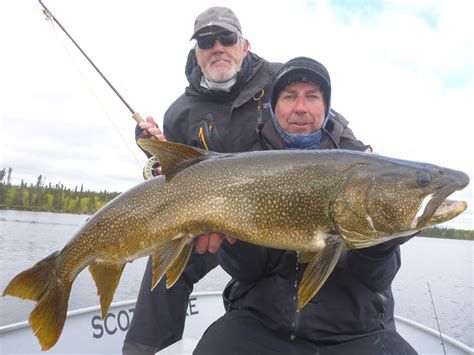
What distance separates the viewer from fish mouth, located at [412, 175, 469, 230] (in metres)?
2.60

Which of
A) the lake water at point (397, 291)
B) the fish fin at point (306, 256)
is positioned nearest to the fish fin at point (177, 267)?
the fish fin at point (306, 256)

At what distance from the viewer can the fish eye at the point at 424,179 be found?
2.69 meters

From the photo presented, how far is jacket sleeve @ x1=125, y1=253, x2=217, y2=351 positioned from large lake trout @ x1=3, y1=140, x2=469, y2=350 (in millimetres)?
1408

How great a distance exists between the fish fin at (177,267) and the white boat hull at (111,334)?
2937 millimetres

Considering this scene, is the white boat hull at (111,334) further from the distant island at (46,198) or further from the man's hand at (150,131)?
the distant island at (46,198)

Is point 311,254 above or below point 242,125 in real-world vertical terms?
below

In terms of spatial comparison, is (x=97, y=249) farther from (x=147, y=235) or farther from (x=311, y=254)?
(x=311, y=254)

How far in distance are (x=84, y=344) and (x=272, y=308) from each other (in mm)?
3115

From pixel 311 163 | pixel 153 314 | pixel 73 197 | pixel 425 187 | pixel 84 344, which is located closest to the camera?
pixel 425 187

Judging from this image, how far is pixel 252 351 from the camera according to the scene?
11.0 ft

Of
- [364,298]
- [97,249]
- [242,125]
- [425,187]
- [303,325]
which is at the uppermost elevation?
[242,125]

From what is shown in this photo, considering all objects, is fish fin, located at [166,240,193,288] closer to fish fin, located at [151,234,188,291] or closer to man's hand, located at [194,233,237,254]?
fish fin, located at [151,234,188,291]

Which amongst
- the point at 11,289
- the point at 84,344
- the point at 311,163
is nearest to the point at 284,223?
the point at 311,163

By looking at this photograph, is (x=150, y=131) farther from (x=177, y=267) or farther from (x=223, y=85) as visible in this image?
(x=177, y=267)
